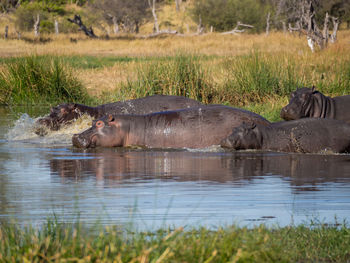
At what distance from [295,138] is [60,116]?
4056 millimetres

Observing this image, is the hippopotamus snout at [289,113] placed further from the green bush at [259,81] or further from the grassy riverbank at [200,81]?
the green bush at [259,81]

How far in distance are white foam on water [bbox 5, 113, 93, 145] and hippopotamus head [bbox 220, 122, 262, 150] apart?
2.75 meters

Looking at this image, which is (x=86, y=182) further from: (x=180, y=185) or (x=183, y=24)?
(x=183, y=24)

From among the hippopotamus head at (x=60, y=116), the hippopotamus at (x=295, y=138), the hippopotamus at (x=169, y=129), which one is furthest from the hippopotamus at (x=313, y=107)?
the hippopotamus head at (x=60, y=116)

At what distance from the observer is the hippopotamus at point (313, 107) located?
9.75m

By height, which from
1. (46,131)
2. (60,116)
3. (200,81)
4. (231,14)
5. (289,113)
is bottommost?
(46,131)

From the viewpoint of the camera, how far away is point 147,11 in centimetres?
5147

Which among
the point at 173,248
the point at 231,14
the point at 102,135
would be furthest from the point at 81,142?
the point at 231,14

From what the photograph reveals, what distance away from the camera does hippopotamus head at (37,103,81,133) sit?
10266 mm

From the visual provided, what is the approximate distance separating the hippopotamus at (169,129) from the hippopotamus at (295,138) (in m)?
0.38

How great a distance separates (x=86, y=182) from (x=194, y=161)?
176 centimetres

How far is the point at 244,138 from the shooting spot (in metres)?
7.88

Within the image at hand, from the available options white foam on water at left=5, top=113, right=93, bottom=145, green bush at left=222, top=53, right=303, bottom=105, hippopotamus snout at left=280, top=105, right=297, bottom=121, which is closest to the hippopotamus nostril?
white foam on water at left=5, top=113, right=93, bottom=145

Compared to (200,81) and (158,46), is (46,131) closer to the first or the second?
(200,81)
